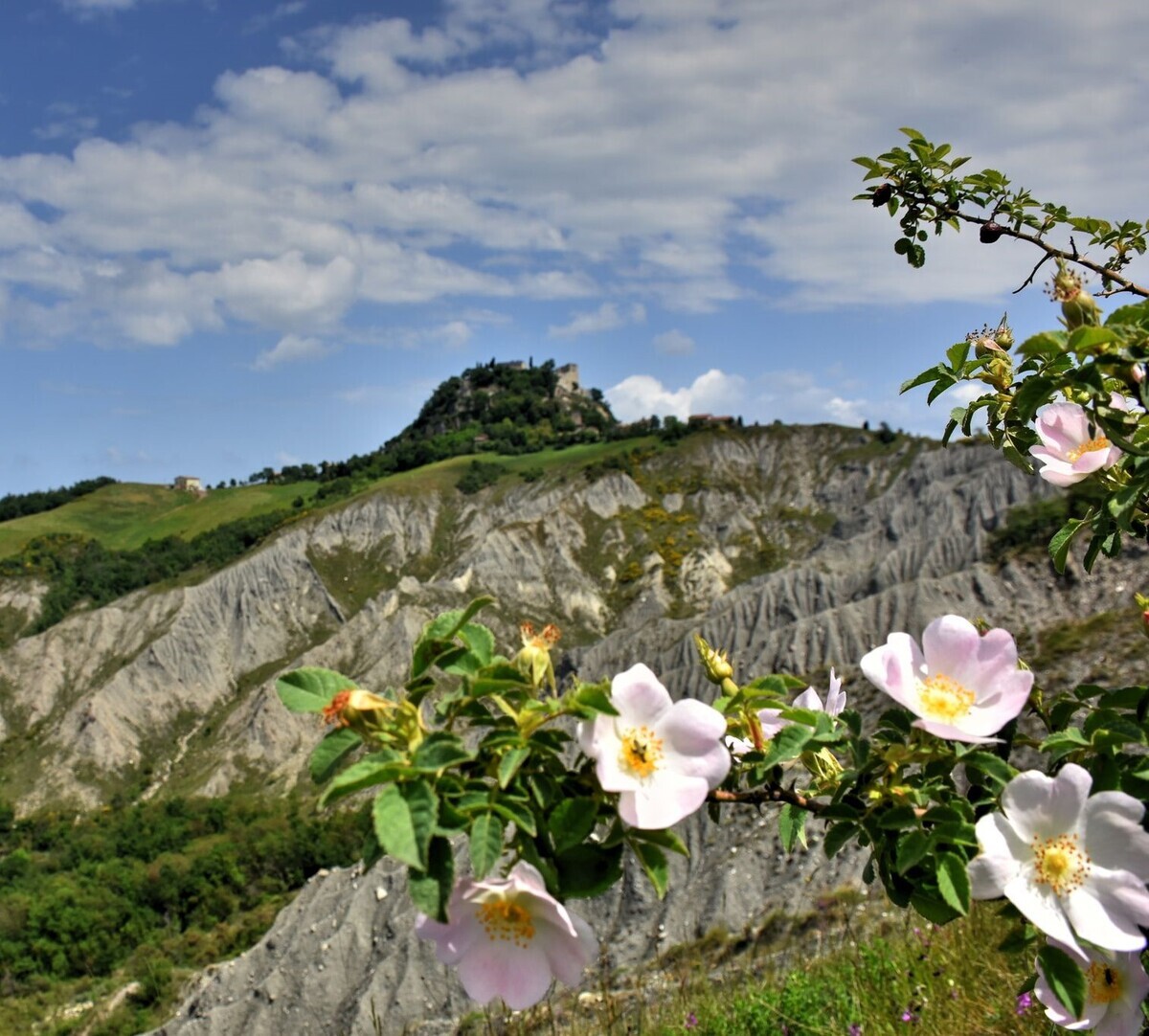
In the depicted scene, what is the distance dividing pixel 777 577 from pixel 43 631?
73.7m

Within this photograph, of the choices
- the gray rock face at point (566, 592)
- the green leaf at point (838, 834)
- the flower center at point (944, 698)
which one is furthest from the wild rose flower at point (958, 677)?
the gray rock face at point (566, 592)

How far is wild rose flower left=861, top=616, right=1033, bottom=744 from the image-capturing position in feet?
5.97

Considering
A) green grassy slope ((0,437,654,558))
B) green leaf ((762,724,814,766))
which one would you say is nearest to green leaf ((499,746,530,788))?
green leaf ((762,724,814,766))

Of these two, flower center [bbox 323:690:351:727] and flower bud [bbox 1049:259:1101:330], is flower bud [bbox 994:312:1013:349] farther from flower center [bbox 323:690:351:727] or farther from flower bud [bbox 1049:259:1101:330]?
flower center [bbox 323:690:351:727]

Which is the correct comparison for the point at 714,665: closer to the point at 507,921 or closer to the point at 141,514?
the point at 507,921

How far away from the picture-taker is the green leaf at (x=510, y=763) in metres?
1.55

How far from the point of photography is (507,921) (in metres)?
1.76

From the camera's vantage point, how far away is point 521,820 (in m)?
1.57

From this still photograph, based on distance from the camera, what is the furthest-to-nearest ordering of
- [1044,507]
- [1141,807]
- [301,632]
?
[301,632] < [1044,507] < [1141,807]

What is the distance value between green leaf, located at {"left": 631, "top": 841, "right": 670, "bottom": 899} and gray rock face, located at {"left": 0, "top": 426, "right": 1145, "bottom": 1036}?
2876cm

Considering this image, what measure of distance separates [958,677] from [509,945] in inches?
42.7

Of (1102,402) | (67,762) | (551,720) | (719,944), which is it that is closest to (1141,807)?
(1102,402)

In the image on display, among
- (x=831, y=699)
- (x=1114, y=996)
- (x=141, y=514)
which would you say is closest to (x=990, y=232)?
(x=831, y=699)

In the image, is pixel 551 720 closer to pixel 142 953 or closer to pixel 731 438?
pixel 142 953
